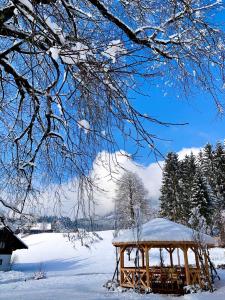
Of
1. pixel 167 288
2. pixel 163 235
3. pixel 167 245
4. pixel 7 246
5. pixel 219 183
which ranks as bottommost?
pixel 167 288

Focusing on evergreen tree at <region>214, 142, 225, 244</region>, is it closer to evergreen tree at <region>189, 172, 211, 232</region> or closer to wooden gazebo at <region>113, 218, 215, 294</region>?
evergreen tree at <region>189, 172, 211, 232</region>

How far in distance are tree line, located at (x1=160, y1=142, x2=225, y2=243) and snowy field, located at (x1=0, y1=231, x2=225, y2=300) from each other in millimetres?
8298

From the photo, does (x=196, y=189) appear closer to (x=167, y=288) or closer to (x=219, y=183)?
(x=219, y=183)

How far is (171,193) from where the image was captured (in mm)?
47281

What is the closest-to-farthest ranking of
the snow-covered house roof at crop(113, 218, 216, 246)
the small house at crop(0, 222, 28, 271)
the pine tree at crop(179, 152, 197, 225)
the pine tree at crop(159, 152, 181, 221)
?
1. the snow-covered house roof at crop(113, 218, 216, 246)
2. the small house at crop(0, 222, 28, 271)
3. the pine tree at crop(179, 152, 197, 225)
4. the pine tree at crop(159, 152, 181, 221)

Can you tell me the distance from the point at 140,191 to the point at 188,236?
24.3 metres

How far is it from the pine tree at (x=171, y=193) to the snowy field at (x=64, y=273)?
361 inches

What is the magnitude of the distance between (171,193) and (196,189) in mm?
4061

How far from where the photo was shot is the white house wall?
101 feet

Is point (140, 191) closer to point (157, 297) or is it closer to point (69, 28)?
point (157, 297)

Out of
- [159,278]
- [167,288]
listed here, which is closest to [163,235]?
→ [167,288]

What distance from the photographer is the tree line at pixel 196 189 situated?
142ft

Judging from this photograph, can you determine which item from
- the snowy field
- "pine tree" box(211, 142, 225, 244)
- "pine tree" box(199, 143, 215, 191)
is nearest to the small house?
the snowy field

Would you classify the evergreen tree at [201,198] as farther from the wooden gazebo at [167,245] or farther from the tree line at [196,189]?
the wooden gazebo at [167,245]
